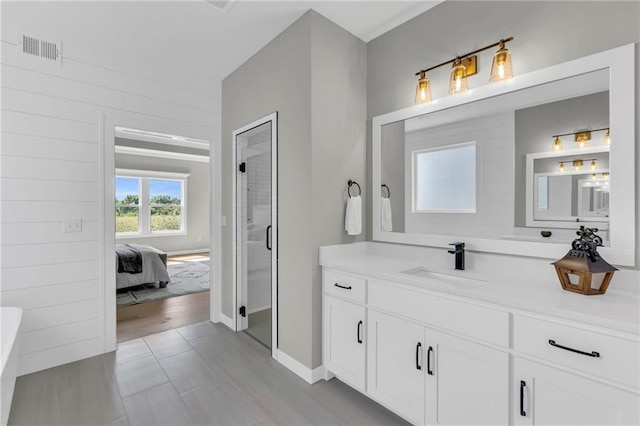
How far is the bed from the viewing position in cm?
447

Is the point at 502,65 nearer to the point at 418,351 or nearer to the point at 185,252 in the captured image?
the point at 418,351

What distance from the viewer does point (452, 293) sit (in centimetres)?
152

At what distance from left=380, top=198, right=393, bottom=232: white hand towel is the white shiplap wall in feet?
8.22

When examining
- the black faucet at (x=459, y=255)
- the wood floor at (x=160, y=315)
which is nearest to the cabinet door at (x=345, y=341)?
the black faucet at (x=459, y=255)

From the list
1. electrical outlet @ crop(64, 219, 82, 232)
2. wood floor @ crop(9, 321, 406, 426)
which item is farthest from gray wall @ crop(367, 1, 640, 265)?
electrical outlet @ crop(64, 219, 82, 232)

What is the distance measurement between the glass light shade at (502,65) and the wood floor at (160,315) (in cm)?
364

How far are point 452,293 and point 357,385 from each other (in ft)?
3.25

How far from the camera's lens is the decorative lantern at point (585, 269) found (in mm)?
1370

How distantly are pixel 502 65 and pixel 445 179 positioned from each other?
2.52 feet

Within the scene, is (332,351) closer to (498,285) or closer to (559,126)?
(498,285)

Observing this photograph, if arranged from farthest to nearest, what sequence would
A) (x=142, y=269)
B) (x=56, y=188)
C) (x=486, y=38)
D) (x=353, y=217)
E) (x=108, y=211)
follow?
(x=142, y=269), (x=108, y=211), (x=56, y=188), (x=353, y=217), (x=486, y=38)

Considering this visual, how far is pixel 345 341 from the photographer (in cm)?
211

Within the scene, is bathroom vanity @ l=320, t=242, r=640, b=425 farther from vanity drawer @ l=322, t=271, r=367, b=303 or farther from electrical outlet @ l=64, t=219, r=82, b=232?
electrical outlet @ l=64, t=219, r=82, b=232

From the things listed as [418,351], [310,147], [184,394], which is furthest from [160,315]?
[418,351]
